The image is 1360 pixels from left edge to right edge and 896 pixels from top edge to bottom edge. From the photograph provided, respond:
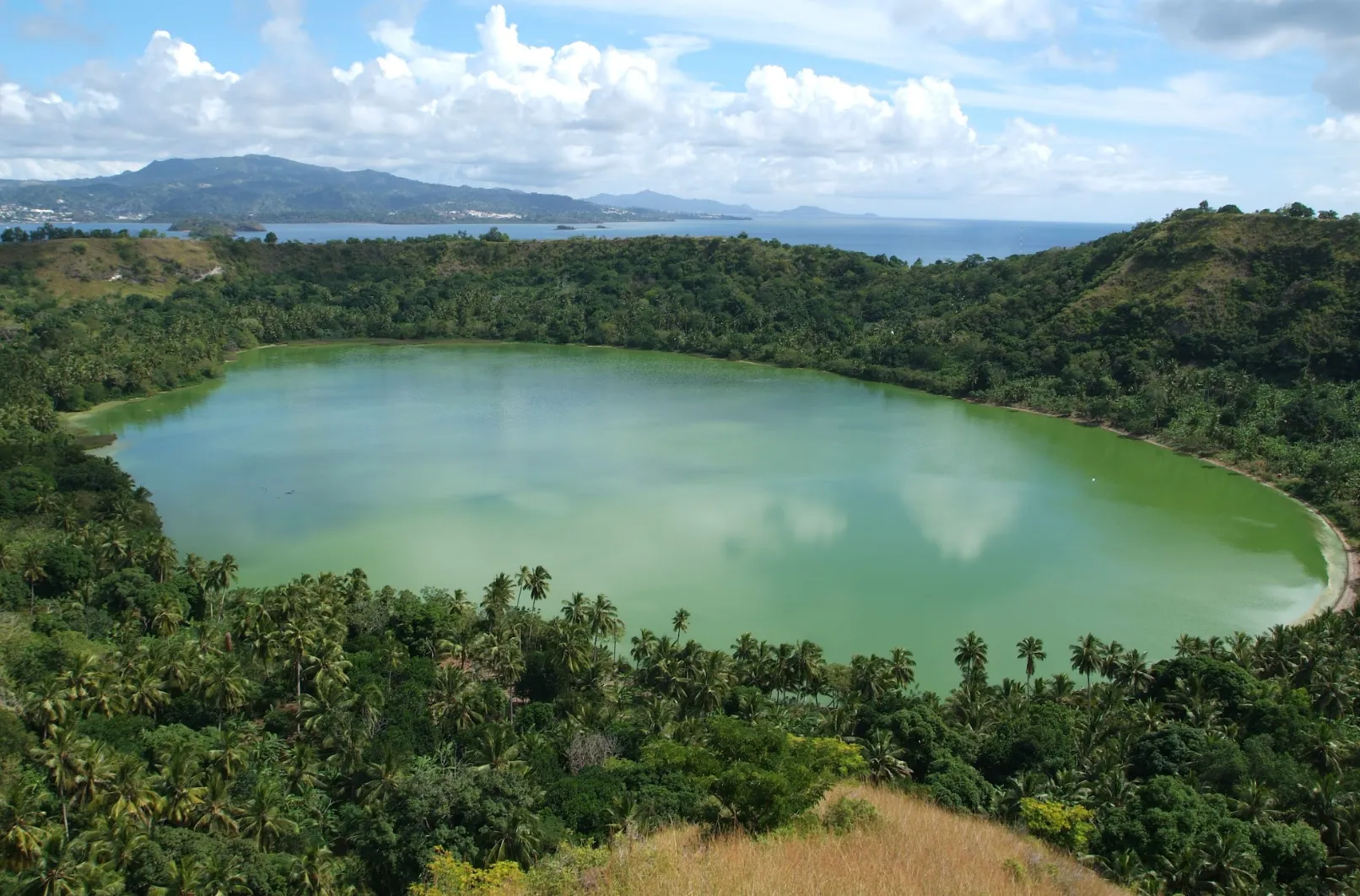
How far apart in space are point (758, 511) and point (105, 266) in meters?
78.9

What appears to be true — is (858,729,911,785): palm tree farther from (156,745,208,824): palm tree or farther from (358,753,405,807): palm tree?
(156,745,208,824): palm tree

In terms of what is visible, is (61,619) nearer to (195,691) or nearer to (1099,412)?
(195,691)

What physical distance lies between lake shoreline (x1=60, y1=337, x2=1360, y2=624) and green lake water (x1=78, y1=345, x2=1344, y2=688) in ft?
1.73

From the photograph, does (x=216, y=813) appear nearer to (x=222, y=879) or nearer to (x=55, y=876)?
(x=222, y=879)

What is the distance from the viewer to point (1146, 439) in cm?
5491

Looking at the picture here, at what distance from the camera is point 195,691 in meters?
22.6

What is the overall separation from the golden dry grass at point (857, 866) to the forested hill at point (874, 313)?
116ft

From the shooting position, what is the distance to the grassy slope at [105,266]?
86.7 metres

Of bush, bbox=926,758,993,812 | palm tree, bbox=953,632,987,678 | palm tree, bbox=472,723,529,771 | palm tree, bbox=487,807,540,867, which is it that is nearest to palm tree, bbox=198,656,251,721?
palm tree, bbox=472,723,529,771

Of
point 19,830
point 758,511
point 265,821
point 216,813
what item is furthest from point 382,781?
point 758,511

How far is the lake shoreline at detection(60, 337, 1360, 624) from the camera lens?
33.7 m

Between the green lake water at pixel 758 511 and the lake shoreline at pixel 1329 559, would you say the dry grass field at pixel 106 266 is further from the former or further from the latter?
the lake shoreline at pixel 1329 559

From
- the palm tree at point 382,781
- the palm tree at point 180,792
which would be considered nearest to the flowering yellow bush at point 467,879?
the palm tree at point 382,781

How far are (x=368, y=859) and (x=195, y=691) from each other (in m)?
8.95
